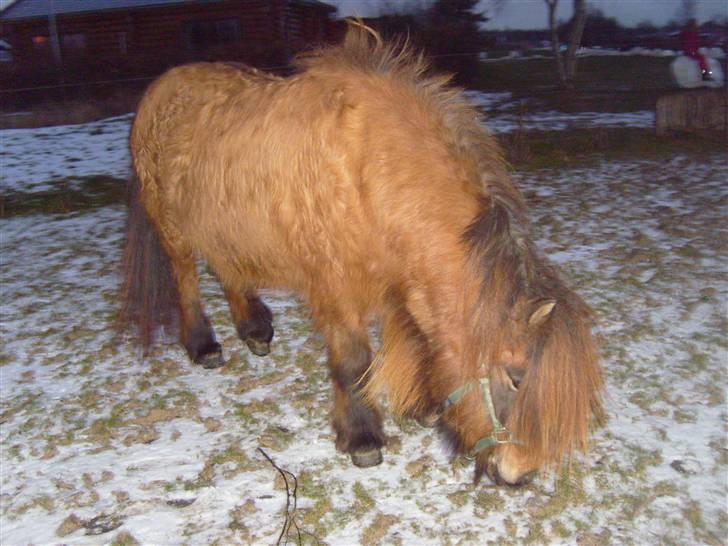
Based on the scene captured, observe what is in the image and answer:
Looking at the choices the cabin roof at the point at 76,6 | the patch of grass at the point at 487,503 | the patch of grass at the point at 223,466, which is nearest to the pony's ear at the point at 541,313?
the patch of grass at the point at 487,503

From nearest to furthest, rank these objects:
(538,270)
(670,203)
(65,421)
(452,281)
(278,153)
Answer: (538,270), (452,281), (278,153), (65,421), (670,203)

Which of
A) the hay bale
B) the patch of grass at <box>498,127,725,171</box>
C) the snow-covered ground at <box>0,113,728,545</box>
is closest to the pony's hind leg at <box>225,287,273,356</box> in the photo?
the snow-covered ground at <box>0,113,728,545</box>

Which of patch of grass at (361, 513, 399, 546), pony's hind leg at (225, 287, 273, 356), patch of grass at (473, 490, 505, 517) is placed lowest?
patch of grass at (361, 513, 399, 546)

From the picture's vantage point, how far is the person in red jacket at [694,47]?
13.0 metres

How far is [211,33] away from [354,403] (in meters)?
20.4

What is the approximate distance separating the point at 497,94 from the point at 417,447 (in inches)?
577

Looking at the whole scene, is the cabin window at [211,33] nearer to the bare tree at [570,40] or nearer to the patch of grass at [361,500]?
the bare tree at [570,40]

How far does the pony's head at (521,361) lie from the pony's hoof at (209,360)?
2.12 m

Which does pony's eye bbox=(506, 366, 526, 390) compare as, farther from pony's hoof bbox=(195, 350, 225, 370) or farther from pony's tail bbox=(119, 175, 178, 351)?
pony's tail bbox=(119, 175, 178, 351)

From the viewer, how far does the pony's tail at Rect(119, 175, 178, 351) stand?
13.2 feet

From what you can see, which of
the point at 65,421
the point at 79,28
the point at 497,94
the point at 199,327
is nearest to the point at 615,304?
the point at 199,327

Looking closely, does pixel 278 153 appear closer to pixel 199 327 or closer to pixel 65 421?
pixel 199 327

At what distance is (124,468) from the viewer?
2.99 metres

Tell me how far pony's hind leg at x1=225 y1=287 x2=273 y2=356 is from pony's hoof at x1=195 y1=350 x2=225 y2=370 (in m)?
0.23
